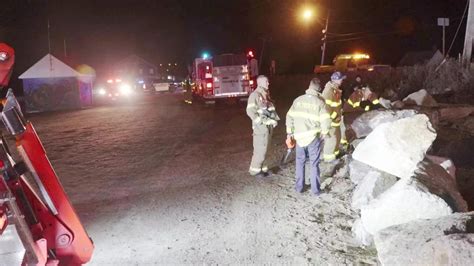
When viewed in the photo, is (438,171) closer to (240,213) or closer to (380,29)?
(240,213)

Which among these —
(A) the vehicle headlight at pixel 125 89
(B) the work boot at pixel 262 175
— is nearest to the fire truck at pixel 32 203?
(B) the work boot at pixel 262 175

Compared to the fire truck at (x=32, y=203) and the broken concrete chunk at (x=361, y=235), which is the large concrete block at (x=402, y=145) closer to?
the broken concrete chunk at (x=361, y=235)

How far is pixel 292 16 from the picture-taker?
46906 mm

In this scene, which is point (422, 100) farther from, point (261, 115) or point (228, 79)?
point (228, 79)

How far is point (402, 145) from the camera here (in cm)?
573

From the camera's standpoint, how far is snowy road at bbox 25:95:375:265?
206 inches

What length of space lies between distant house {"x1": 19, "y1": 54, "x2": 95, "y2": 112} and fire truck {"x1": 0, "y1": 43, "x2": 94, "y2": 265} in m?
26.4

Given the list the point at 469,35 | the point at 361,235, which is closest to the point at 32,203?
the point at 361,235

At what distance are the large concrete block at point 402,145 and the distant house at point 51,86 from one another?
2567 centimetres

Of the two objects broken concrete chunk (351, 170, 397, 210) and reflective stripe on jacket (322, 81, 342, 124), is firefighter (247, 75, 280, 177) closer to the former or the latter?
reflective stripe on jacket (322, 81, 342, 124)

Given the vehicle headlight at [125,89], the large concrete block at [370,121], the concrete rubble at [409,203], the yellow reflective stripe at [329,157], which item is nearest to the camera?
the concrete rubble at [409,203]

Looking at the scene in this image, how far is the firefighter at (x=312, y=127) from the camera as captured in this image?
694 centimetres

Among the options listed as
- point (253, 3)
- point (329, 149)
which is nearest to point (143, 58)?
point (253, 3)

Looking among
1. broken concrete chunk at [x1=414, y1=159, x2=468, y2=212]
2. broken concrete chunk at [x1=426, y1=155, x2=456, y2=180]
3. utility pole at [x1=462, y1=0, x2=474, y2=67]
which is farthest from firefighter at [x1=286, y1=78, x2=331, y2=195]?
utility pole at [x1=462, y1=0, x2=474, y2=67]
